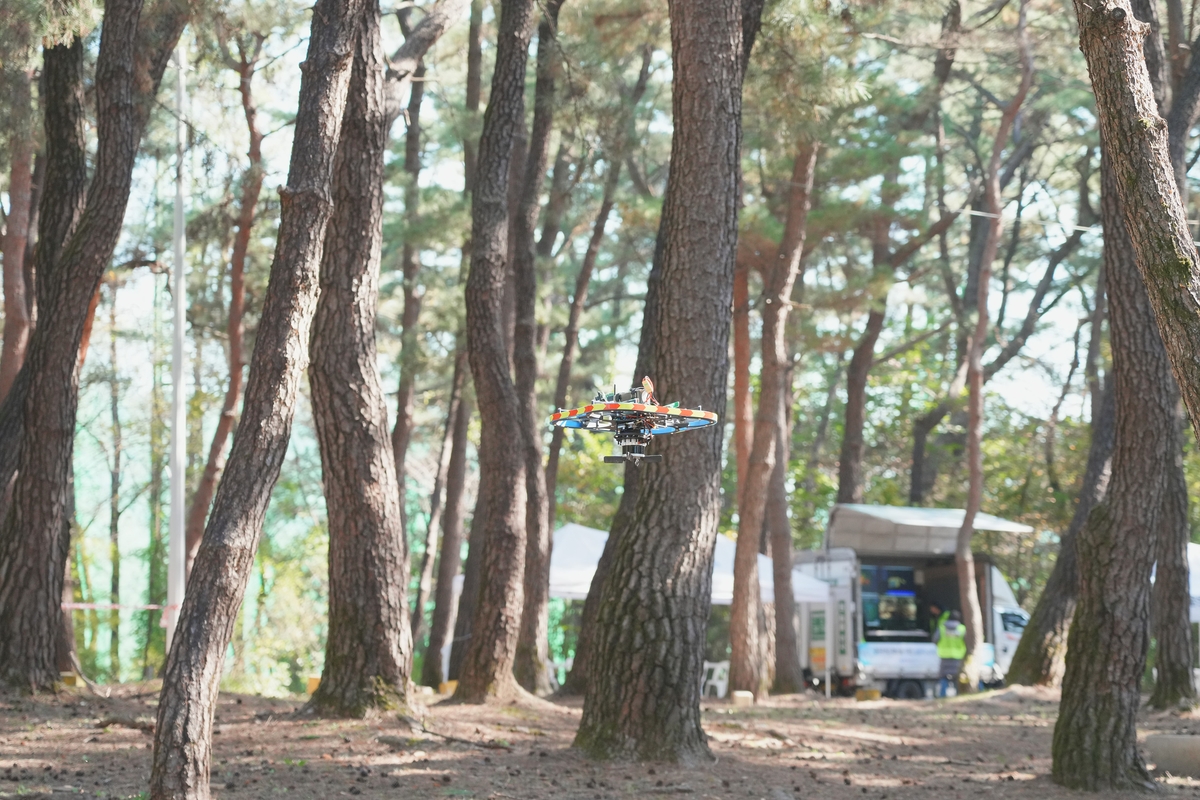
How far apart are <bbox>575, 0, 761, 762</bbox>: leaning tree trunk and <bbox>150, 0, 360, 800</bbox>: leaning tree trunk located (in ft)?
7.96

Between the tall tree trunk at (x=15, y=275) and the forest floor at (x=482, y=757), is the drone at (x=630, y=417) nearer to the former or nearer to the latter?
the forest floor at (x=482, y=757)

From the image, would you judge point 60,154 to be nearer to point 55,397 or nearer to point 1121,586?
point 55,397

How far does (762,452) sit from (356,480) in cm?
660

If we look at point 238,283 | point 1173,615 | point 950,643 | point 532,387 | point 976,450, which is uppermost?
point 238,283

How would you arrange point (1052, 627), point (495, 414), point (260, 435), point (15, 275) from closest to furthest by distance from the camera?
point (260, 435), point (495, 414), point (15, 275), point (1052, 627)

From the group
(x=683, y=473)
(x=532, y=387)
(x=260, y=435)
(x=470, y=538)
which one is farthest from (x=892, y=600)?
(x=260, y=435)

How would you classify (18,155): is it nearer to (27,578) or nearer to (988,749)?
(27,578)

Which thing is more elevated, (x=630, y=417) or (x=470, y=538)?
(x=630, y=417)

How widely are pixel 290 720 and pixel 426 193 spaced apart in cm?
829

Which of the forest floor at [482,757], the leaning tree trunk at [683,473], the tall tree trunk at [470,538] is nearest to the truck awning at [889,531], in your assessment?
the tall tree trunk at [470,538]

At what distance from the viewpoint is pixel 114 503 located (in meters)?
26.2

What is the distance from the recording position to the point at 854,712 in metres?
12.5

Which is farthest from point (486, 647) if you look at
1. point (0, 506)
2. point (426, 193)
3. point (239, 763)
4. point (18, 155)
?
point (426, 193)

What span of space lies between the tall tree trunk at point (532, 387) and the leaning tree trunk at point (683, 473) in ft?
13.6
